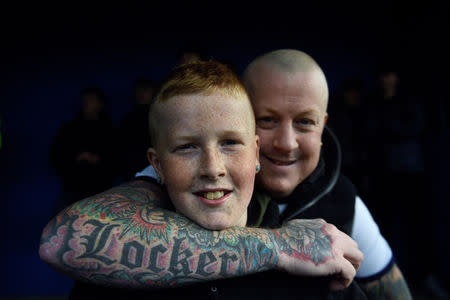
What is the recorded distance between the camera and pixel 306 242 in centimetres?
107

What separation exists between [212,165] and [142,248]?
0.97 feet

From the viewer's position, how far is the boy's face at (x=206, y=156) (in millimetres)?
995

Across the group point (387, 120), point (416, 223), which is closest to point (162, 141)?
point (387, 120)

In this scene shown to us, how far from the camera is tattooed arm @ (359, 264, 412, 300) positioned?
1421 millimetres

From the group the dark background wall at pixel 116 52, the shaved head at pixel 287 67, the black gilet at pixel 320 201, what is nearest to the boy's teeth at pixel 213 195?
the black gilet at pixel 320 201

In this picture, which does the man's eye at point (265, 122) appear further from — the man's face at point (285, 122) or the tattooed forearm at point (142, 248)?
the tattooed forearm at point (142, 248)

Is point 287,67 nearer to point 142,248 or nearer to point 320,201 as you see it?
point 320,201

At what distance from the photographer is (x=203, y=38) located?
4.10 metres

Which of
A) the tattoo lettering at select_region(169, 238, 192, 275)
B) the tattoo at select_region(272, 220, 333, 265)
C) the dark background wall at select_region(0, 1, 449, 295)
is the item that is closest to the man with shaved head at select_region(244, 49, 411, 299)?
the tattoo at select_region(272, 220, 333, 265)

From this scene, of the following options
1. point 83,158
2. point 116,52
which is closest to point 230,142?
point 83,158

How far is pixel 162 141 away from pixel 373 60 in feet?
12.8

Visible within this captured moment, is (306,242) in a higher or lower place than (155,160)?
lower

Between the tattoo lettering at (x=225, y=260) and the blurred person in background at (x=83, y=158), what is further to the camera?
the blurred person in background at (x=83, y=158)

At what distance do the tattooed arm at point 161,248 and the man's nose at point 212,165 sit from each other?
167mm
